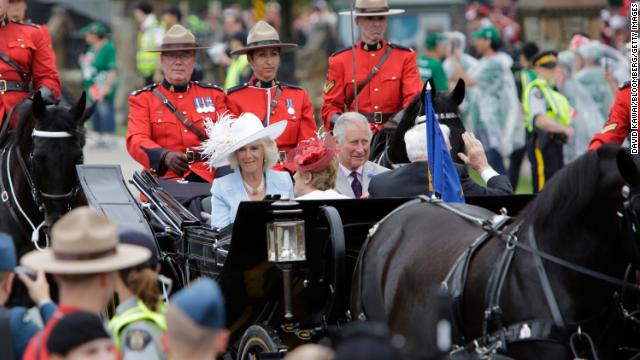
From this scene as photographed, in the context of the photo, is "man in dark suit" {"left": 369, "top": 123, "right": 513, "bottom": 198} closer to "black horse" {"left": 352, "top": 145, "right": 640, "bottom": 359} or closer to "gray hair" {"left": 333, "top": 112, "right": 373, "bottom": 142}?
"gray hair" {"left": 333, "top": 112, "right": 373, "bottom": 142}

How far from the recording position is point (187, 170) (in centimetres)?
962

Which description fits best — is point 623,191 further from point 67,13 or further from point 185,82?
point 67,13

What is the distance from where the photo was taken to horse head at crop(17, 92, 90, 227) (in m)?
9.41

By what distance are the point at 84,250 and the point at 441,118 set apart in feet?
16.2

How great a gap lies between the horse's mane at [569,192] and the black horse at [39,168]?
12.7ft

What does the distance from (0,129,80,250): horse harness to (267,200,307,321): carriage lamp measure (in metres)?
2.28

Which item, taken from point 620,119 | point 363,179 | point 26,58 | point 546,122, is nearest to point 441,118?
point 363,179

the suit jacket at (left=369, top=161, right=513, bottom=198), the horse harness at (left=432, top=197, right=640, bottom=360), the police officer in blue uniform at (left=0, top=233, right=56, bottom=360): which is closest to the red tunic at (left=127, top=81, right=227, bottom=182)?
the suit jacket at (left=369, top=161, right=513, bottom=198)

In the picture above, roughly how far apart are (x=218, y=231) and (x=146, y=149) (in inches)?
67.2

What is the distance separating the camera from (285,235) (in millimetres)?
7566

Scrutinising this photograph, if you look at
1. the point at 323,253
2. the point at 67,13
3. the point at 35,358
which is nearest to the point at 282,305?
the point at 323,253

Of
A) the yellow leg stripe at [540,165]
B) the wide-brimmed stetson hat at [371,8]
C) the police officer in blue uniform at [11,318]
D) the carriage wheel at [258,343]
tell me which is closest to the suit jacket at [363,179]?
the carriage wheel at [258,343]

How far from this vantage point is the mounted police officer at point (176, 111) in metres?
9.92

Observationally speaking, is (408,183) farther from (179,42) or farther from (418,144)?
(179,42)
